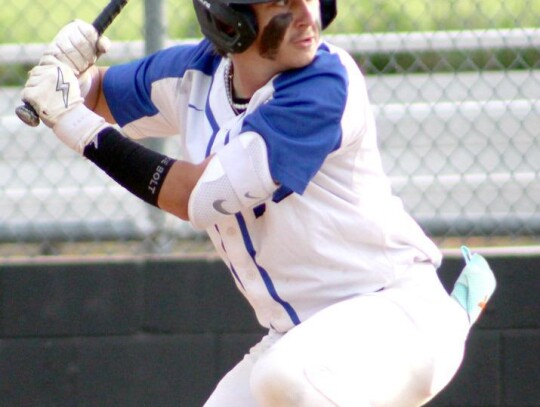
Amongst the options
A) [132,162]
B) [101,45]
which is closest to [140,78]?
[101,45]

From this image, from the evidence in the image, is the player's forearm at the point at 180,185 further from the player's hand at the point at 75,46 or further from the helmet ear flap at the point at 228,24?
the player's hand at the point at 75,46

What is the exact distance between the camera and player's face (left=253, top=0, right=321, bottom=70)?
111 inches

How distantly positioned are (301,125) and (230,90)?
0.36 m

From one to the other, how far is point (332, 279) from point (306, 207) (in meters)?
0.20

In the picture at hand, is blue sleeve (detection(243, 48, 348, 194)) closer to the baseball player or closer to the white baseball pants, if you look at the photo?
the baseball player

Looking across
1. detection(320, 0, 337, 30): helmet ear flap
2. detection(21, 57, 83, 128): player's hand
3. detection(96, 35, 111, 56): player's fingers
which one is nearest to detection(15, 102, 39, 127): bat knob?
detection(21, 57, 83, 128): player's hand

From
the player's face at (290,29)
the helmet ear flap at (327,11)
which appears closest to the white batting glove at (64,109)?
the player's face at (290,29)

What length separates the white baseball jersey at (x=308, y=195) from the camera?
2.77 m

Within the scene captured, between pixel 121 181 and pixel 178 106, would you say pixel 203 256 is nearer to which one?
pixel 178 106

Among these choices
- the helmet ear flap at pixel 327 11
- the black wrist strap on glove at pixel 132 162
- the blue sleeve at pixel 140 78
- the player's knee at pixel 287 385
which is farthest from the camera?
the blue sleeve at pixel 140 78

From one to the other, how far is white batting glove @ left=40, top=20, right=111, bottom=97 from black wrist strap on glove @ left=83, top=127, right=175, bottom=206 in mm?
264

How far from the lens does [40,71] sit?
295cm

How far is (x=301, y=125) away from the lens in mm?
2762

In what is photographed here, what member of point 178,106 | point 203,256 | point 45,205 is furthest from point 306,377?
point 45,205
